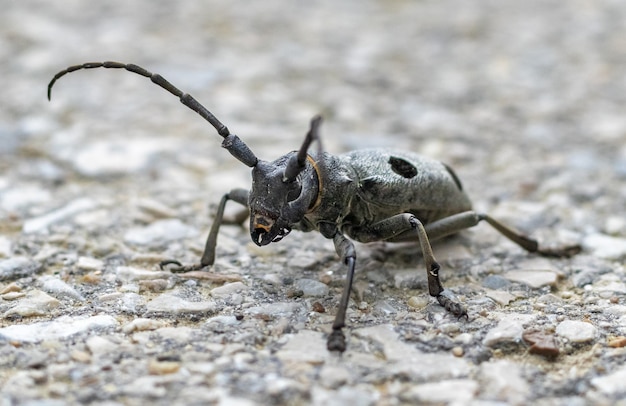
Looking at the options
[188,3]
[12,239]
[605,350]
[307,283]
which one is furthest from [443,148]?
[188,3]

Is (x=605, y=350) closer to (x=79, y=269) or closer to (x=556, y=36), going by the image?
(x=79, y=269)

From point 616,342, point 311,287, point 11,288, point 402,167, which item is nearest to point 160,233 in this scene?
point 11,288

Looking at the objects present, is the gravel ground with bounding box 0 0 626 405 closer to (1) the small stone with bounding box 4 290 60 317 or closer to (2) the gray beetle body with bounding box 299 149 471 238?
(1) the small stone with bounding box 4 290 60 317

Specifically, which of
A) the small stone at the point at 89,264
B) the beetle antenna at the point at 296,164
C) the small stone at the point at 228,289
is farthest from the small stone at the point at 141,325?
the beetle antenna at the point at 296,164

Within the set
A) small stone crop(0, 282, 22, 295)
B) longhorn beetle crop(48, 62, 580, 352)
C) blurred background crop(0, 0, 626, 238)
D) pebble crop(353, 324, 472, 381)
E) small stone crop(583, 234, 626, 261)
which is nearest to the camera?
pebble crop(353, 324, 472, 381)

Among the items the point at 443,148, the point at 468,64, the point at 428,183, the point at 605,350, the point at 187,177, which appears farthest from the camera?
the point at 468,64

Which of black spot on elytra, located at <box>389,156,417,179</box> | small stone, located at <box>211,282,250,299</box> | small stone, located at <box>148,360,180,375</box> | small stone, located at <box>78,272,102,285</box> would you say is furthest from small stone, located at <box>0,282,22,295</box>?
black spot on elytra, located at <box>389,156,417,179</box>
